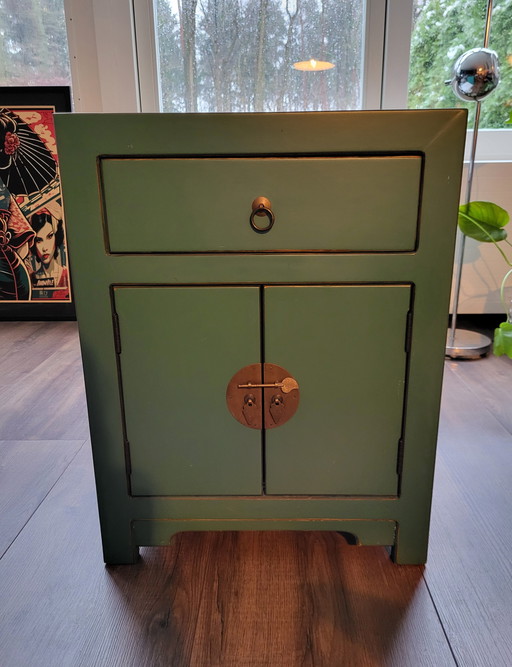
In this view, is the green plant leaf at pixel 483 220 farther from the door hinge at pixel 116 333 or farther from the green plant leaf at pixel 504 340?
the door hinge at pixel 116 333

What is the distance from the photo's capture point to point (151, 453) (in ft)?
3.04

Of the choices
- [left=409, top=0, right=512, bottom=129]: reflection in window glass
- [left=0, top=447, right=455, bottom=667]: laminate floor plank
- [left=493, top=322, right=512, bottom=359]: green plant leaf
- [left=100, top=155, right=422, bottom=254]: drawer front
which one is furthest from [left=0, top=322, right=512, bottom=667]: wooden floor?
[left=409, top=0, right=512, bottom=129]: reflection in window glass

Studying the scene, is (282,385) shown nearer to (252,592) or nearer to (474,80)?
(252,592)

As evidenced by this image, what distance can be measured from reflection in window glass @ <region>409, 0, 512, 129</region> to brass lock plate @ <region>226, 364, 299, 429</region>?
1936 mm

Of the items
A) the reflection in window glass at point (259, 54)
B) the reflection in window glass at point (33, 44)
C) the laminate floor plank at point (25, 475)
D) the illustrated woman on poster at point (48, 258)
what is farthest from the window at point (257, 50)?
the laminate floor plank at point (25, 475)

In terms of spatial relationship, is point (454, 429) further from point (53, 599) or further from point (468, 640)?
point (53, 599)

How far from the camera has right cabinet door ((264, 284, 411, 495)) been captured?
0.85m

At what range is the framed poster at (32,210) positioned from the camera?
2.36 metres

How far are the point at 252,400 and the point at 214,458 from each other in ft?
0.44

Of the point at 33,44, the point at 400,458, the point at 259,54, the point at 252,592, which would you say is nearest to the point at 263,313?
the point at 400,458

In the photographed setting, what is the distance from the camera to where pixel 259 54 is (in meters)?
2.16

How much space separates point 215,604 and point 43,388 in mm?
1188

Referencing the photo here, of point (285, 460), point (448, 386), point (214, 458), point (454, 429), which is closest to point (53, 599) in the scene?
point (214, 458)

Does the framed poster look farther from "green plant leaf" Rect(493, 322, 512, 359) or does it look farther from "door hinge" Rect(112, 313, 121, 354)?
"green plant leaf" Rect(493, 322, 512, 359)
